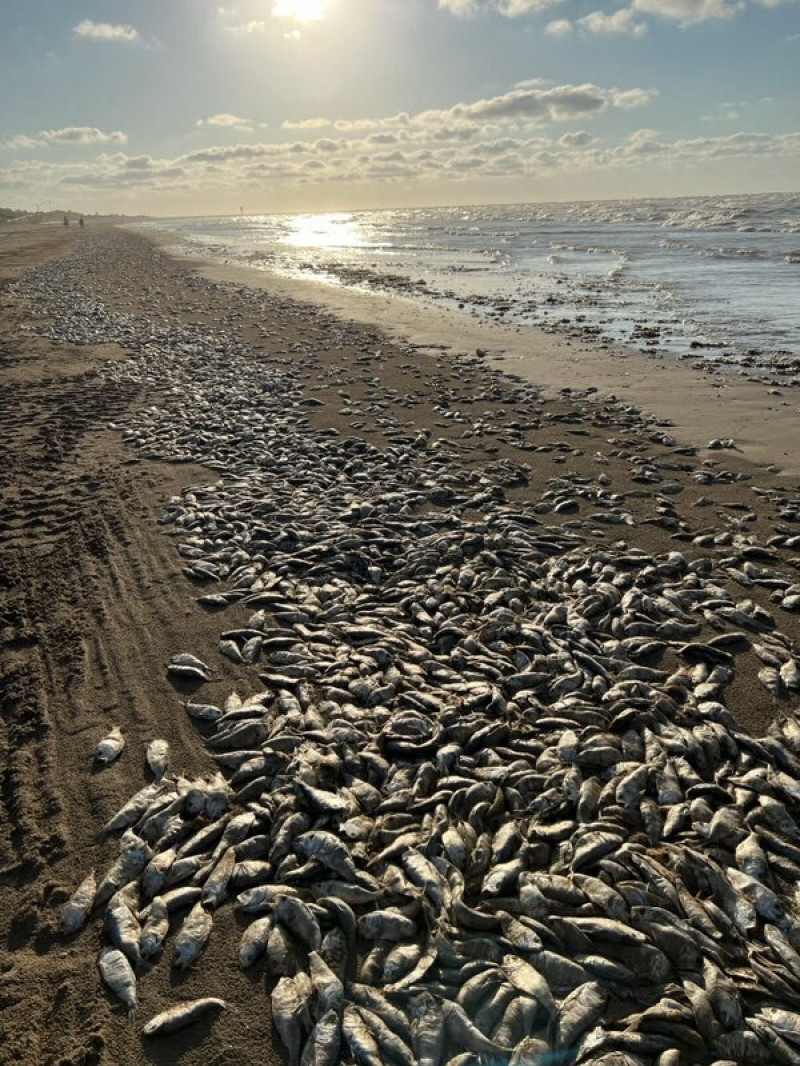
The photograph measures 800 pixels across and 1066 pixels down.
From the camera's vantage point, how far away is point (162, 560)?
959 centimetres

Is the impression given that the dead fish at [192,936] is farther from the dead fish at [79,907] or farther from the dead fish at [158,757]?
the dead fish at [158,757]

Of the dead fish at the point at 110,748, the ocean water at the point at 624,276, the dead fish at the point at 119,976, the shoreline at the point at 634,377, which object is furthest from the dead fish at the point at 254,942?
the ocean water at the point at 624,276

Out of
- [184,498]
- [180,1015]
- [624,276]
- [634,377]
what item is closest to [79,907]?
[180,1015]

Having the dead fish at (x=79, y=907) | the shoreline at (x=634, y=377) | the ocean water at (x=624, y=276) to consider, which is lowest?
the dead fish at (x=79, y=907)

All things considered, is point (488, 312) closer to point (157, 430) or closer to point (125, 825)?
point (157, 430)

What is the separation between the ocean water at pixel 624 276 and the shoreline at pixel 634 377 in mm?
1696

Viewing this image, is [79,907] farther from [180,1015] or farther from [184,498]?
[184,498]

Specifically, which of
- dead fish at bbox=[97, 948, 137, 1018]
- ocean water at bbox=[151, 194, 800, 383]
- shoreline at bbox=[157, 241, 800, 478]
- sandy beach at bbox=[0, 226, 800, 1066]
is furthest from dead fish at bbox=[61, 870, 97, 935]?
ocean water at bbox=[151, 194, 800, 383]

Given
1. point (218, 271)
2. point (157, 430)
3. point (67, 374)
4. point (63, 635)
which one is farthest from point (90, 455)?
point (218, 271)

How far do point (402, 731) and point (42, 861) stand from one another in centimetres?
302

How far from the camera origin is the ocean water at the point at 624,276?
83.8ft

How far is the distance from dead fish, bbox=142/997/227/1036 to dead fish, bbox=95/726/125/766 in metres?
2.42

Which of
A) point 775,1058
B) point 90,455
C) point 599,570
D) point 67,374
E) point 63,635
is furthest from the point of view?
point 67,374

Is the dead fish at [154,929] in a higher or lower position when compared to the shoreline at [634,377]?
lower
